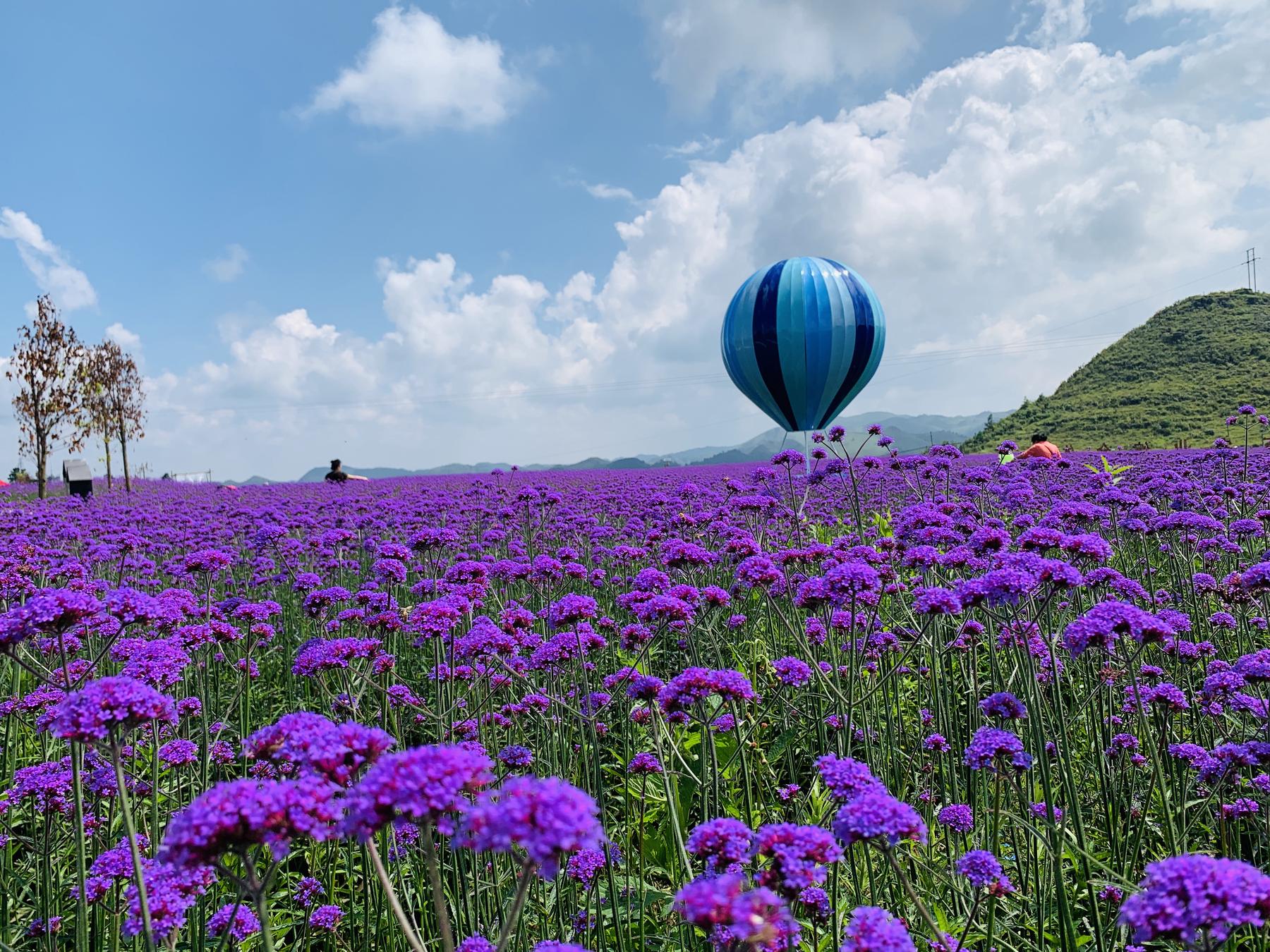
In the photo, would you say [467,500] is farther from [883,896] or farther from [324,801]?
[324,801]

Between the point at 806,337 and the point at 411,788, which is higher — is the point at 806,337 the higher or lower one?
the higher one

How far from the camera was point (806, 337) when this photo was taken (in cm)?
Result: 2325

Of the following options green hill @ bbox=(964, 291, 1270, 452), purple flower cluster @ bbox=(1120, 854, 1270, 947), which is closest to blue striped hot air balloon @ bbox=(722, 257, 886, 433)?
purple flower cluster @ bbox=(1120, 854, 1270, 947)

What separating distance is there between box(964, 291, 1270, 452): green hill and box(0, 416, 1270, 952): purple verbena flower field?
47.1m

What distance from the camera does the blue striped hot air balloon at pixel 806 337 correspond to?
23.3 m

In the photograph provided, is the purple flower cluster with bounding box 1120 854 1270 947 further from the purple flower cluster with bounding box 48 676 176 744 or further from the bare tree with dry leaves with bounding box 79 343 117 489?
the bare tree with dry leaves with bounding box 79 343 117 489

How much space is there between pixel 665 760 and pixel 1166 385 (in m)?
73.6

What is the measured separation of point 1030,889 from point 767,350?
2147 centimetres

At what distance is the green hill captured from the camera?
51.2 m

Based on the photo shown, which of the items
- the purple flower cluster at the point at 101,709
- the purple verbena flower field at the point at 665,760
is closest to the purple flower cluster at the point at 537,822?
the purple verbena flower field at the point at 665,760

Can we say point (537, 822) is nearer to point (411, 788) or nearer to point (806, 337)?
point (411, 788)

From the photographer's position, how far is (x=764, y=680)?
5.66 metres

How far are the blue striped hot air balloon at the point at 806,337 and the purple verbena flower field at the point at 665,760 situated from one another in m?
16.0

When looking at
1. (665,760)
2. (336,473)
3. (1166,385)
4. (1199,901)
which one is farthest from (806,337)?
(1166,385)
